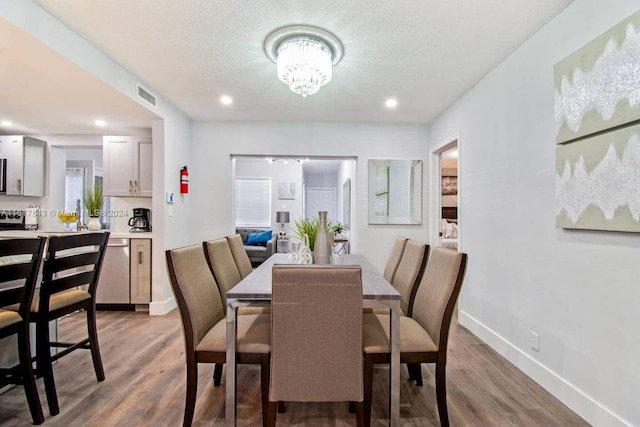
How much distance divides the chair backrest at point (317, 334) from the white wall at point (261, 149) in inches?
121

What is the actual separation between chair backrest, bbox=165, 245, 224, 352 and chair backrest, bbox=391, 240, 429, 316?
1191 mm

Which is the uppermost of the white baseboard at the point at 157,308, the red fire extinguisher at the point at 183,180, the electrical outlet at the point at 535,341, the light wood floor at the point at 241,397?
the red fire extinguisher at the point at 183,180

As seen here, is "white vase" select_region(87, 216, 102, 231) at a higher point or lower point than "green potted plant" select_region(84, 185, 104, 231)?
lower

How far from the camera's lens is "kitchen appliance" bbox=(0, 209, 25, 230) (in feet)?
14.1

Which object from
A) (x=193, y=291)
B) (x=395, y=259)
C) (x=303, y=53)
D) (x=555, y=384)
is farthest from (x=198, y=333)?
(x=555, y=384)

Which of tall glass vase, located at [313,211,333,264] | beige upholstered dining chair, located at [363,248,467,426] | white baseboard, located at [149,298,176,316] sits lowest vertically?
white baseboard, located at [149,298,176,316]

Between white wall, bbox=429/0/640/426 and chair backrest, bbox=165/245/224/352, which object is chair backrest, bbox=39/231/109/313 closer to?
chair backrest, bbox=165/245/224/352

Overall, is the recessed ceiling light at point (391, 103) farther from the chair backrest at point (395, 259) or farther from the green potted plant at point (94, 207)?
the green potted plant at point (94, 207)

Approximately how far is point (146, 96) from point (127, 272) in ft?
6.67

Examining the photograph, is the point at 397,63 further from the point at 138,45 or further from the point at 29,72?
the point at 29,72

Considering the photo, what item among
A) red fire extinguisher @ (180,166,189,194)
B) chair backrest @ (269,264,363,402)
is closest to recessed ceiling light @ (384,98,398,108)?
red fire extinguisher @ (180,166,189,194)

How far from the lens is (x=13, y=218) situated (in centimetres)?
437

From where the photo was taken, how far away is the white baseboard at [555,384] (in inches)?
66.4

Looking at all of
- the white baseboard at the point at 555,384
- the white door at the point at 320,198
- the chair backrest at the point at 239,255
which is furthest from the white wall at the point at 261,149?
the white door at the point at 320,198
